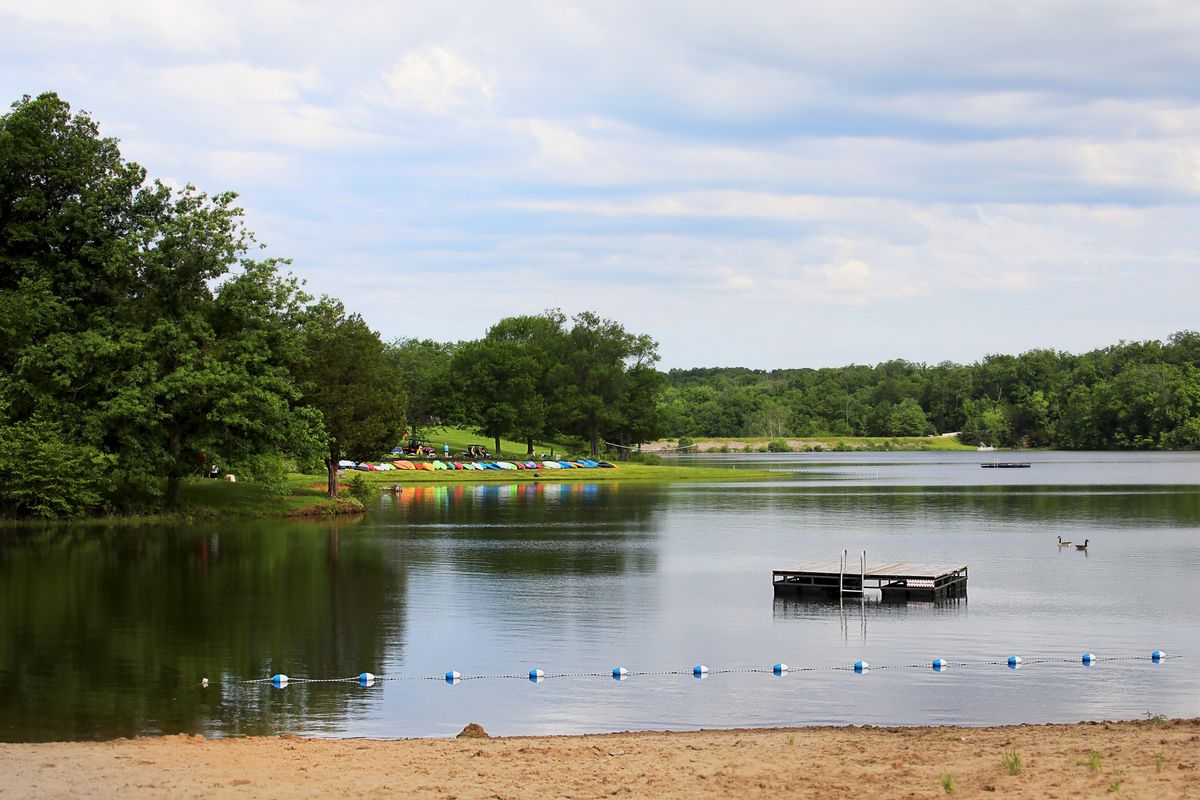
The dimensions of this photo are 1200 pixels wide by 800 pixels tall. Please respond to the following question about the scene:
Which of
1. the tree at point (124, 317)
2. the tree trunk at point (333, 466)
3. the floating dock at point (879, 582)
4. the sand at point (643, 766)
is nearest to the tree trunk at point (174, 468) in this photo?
the tree at point (124, 317)

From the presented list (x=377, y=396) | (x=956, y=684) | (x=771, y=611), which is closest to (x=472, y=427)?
(x=377, y=396)

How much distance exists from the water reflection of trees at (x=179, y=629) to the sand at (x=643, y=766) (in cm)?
329

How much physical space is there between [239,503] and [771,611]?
1470 inches

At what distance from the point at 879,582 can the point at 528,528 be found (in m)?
23.7

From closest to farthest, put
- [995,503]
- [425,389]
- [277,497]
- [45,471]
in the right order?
[45,471]
[277,497]
[995,503]
[425,389]

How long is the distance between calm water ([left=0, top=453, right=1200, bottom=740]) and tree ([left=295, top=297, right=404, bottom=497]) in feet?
31.1

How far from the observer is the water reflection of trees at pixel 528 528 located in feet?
136

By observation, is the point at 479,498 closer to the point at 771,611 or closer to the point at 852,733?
the point at 771,611

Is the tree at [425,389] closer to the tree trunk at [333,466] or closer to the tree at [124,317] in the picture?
the tree trunk at [333,466]

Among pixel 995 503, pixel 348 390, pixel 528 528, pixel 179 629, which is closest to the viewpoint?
pixel 179 629

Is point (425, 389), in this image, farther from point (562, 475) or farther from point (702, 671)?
point (702, 671)

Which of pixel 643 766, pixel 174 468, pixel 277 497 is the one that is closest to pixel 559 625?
pixel 643 766

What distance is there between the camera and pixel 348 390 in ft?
220

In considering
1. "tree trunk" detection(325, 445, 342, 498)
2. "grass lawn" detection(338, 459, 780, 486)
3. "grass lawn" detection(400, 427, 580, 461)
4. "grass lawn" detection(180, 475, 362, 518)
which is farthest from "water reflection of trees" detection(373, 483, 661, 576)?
"grass lawn" detection(400, 427, 580, 461)
